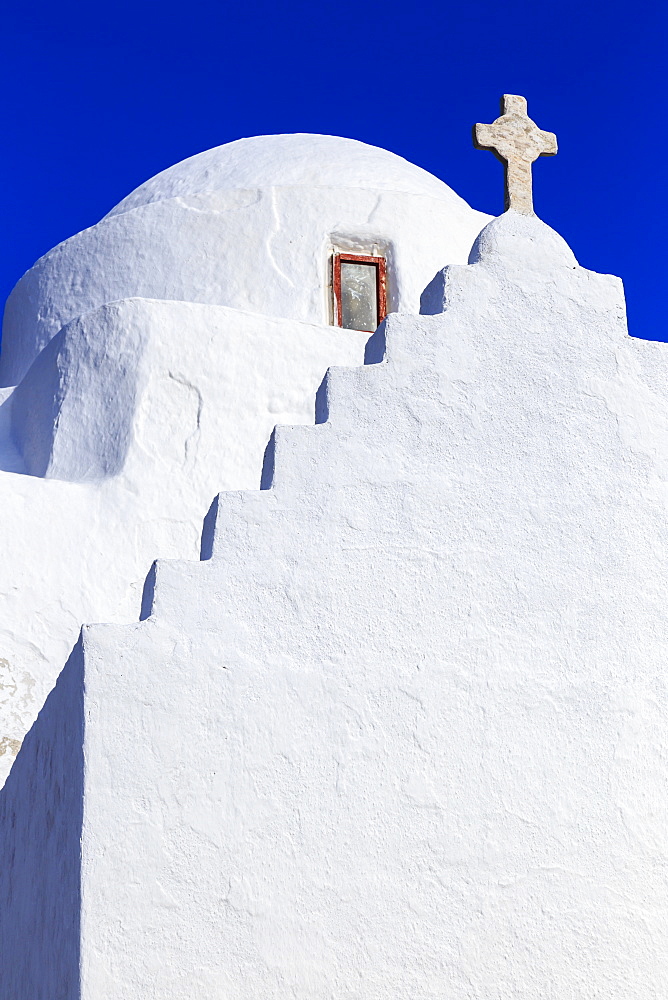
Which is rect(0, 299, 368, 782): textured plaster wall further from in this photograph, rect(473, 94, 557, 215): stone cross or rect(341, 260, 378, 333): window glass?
rect(473, 94, 557, 215): stone cross

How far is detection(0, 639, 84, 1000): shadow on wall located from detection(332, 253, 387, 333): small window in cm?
465

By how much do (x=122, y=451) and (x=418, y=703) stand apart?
134 inches

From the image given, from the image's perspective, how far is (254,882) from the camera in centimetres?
366

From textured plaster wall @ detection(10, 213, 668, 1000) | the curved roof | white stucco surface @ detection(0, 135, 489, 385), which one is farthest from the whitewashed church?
the curved roof

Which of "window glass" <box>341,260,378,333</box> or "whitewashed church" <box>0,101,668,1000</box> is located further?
"window glass" <box>341,260,378,333</box>

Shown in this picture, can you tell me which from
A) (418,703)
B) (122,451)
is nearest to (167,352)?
(122,451)

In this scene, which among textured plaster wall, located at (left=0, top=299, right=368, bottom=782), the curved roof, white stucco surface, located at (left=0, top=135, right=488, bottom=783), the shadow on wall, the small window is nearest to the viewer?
the shadow on wall

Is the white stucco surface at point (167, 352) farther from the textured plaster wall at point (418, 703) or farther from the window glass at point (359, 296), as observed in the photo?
the textured plaster wall at point (418, 703)

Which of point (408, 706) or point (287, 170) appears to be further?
point (287, 170)

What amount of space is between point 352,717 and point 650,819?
3.61 feet

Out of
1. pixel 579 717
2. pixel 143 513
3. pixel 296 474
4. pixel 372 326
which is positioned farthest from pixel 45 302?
pixel 579 717

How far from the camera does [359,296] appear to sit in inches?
340

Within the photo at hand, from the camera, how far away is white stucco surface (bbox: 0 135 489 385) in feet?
28.2

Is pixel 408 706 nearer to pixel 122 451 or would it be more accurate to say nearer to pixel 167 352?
pixel 122 451
